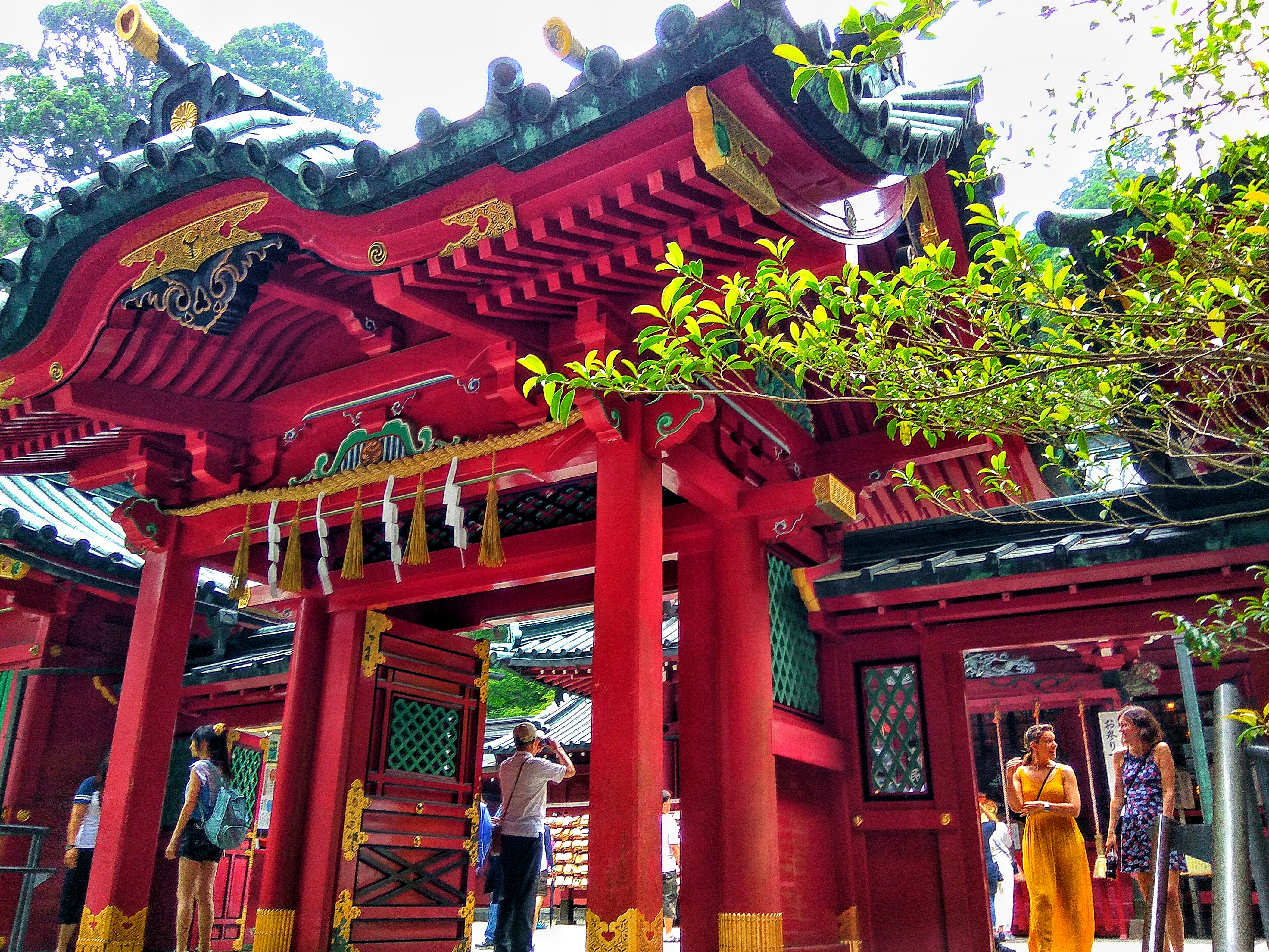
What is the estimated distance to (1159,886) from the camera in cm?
236

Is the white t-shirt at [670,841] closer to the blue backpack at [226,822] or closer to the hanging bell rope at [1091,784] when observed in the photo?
the hanging bell rope at [1091,784]

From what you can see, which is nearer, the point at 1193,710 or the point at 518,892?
the point at 1193,710

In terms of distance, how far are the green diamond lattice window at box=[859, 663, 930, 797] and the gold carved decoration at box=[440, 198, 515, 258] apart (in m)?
4.30


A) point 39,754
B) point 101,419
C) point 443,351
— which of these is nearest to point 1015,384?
point 443,351

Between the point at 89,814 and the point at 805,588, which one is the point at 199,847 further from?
the point at 805,588

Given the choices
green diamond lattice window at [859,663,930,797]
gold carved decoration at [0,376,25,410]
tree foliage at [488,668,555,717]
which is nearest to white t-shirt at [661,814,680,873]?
green diamond lattice window at [859,663,930,797]

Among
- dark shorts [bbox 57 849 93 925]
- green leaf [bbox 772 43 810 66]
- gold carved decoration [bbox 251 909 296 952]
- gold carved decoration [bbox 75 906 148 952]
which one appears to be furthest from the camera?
dark shorts [bbox 57 849 93 925]

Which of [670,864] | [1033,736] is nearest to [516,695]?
[670,864]

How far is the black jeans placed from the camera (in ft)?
22.3

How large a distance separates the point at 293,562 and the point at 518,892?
2.78 meters

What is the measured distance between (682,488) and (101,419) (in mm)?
3892

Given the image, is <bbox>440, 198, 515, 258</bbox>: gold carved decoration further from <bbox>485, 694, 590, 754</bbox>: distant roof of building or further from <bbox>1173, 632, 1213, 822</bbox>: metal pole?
<bbox>485, 694, 590, 754</bbox>: distant roof of building

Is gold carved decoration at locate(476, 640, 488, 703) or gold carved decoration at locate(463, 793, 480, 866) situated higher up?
gold carved decoration at locate(476, 640, 488, 703)

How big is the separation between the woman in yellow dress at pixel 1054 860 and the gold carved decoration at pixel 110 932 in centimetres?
Answer: 550
